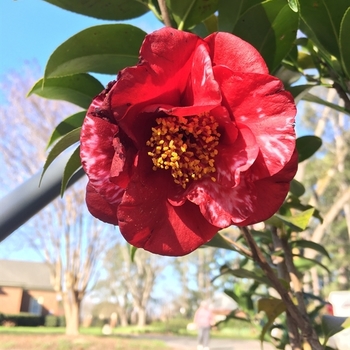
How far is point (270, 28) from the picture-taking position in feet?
2.06

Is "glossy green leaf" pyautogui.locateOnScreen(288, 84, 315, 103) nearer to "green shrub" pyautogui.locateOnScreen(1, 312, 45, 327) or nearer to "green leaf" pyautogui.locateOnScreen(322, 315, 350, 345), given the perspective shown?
"green leaf" pyautogui.locateOnScreen(322, 315, 350, 345)

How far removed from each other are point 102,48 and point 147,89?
24cm

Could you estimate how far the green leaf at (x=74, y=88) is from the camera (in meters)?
0.75

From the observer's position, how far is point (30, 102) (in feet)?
35.7

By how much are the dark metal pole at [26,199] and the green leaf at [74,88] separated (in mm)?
124

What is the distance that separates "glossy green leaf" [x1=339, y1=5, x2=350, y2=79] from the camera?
621mm

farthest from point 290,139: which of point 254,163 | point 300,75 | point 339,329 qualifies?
point 339,329

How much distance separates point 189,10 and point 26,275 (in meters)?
24.1

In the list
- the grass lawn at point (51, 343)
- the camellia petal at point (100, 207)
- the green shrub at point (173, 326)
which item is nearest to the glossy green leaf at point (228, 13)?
the camellia petal at point (100, 207)

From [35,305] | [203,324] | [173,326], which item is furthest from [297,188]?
[35,305]

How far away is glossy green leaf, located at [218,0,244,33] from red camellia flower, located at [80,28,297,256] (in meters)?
0.22

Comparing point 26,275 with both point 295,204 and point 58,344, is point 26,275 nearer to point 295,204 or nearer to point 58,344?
point 58,344

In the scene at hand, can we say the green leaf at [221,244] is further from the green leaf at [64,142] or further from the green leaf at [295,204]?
the green leaf at [64,142]

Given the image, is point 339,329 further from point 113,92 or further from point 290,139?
point 113,92
